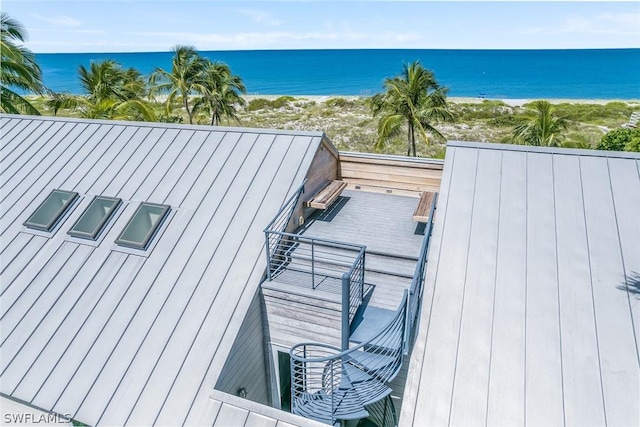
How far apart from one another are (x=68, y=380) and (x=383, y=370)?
14.8ft

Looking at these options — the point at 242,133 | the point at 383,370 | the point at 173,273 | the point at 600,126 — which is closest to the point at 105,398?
the point at 173,273

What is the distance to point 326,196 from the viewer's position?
8430 millimetres

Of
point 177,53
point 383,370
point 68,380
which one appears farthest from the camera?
point 177,53

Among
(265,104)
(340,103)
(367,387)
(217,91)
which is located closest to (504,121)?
(340,103)

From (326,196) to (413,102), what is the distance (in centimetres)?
1017

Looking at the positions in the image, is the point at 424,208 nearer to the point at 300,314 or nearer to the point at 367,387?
the point at 300,314

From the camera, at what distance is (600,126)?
37094 millimetres

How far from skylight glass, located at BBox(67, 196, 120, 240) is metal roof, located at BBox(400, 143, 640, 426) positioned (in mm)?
6173

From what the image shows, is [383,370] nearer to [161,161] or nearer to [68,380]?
[68,380]

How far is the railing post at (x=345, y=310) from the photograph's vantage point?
483cm

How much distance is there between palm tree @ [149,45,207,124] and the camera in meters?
22.0

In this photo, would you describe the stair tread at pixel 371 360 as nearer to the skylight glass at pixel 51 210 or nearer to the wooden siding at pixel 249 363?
the wooden siding at pixel 249 363

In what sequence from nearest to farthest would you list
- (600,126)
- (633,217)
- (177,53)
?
(633,217), (177,53), (600,126)

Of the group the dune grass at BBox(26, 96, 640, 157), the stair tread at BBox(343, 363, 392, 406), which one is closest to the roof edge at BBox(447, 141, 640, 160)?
the stair tread at BBox(343, 363, 392, 406)
